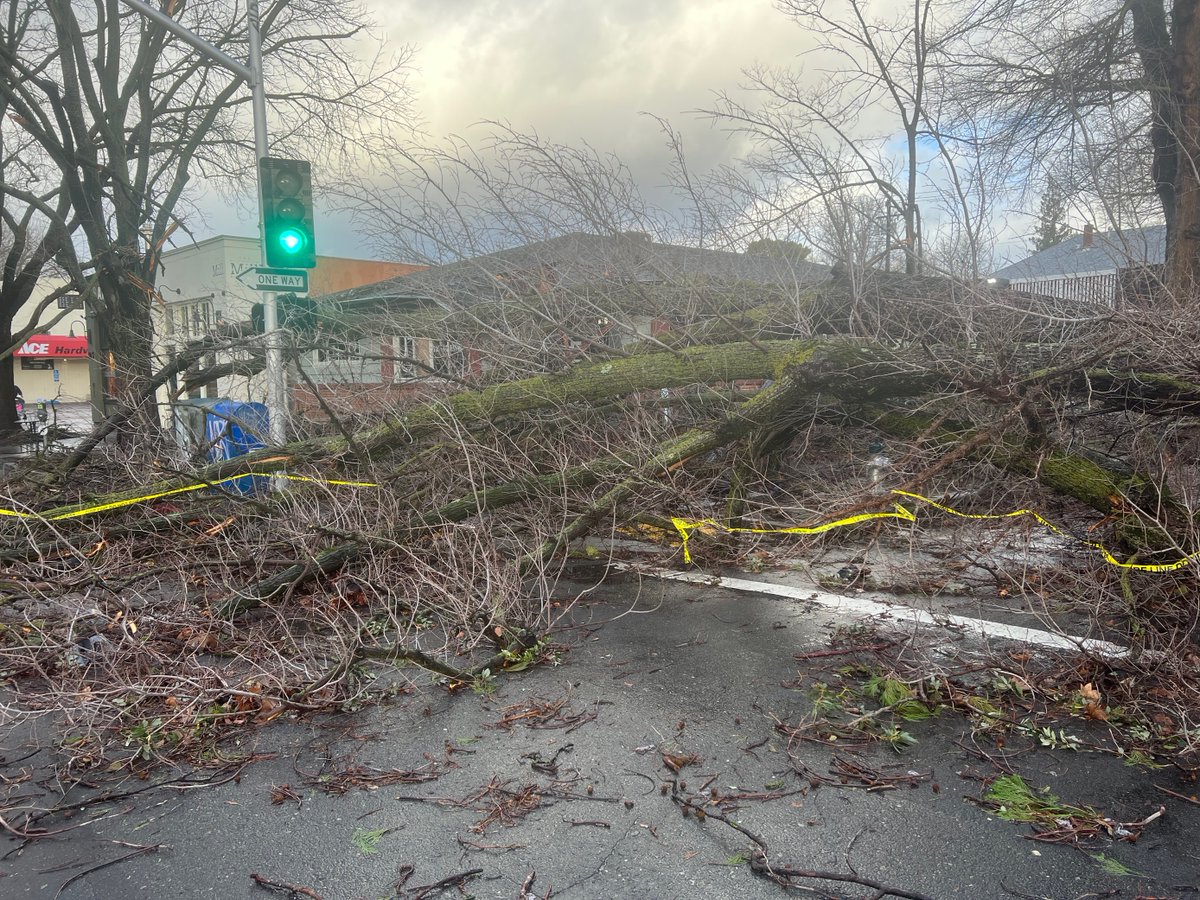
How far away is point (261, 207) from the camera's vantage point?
799cm

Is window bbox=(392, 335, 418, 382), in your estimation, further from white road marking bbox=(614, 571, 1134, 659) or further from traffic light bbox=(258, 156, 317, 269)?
white road marking bbox=(614, 571, 1134, 659)

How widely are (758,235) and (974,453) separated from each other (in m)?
3.39

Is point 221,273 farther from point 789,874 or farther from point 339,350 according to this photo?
point 789,874

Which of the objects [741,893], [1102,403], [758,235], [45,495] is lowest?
[741,893]

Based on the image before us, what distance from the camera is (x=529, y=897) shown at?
271 centimetres

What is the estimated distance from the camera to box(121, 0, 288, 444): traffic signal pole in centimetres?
801

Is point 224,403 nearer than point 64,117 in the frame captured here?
Yes

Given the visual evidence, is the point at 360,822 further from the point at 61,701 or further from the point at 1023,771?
the point at 1023,771

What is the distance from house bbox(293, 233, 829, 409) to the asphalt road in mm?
3917

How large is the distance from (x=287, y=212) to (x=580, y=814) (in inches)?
265

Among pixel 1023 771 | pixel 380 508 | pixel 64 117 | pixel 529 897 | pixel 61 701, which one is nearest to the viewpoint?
pixel 529 897

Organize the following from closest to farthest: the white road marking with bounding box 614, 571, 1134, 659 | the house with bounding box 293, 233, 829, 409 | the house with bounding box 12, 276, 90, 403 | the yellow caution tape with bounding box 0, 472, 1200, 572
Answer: the white road marking with bounding box 614, 571, 1134, 659 → the yellow caution tape with bounding box 0, 472, 1200, 572 → the house with bounding box 293, 233, 829, 409 → the house with bounding box 12, 276, 90, 403

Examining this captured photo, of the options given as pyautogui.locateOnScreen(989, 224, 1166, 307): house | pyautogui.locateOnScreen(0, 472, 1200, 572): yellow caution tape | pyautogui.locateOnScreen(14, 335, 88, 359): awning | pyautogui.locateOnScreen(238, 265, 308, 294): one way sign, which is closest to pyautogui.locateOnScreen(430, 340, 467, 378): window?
pyautogui.locateOnScreen(238, 265, 308, 294): one way sign

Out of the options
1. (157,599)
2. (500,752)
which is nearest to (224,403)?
(157,599)
